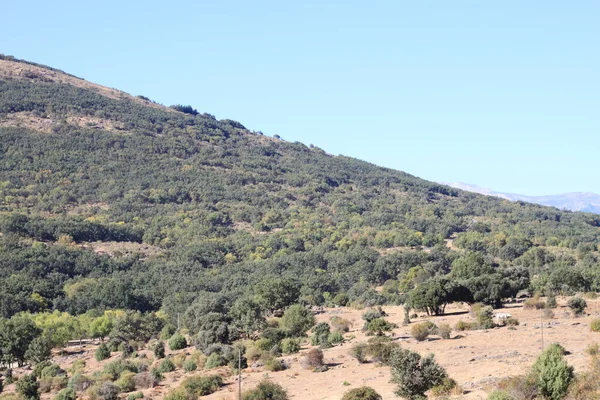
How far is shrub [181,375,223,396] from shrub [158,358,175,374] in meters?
7.20

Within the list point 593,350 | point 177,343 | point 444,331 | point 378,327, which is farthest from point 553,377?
point 177,343

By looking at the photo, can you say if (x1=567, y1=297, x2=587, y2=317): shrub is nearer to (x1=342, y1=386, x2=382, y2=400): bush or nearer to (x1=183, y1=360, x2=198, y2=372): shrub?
(x1=342, y1=386, x2=382, y2=400): bush

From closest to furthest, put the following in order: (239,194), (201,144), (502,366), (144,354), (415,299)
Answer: (502,366)
(144,354)
(415,299)
(239,194)
(201,144)

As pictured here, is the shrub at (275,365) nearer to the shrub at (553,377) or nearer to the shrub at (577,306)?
the shrub at (553,377)

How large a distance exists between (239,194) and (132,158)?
28.6 meters

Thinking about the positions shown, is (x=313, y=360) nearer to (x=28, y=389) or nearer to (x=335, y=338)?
(x=335, y=338)

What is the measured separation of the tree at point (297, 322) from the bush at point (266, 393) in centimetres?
1789

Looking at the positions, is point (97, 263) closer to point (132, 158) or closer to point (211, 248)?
point (211, 248)

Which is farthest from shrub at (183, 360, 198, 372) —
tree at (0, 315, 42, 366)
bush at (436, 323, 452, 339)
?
tree at (0, 315, 42, 366)

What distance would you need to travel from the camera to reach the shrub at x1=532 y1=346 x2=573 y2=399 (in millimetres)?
26141

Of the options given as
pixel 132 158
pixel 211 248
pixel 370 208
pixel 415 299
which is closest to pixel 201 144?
pixel 132 158

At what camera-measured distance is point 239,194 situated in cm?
16200

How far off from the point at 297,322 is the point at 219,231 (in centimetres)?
8372

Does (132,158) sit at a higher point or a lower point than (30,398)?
higher
